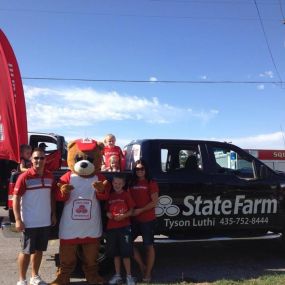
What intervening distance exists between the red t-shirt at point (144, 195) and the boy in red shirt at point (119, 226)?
155mm

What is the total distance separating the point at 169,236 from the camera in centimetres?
725

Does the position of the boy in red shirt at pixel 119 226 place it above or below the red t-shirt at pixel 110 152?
below

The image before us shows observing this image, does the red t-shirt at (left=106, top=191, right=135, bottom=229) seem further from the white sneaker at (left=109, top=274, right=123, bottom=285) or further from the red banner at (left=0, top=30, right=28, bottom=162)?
→ the red banner at (left=0, top=30, right=28, bottom=162)

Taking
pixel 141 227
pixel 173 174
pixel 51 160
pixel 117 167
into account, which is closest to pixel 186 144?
pixel 173 174

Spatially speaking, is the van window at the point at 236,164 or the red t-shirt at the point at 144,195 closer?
the red t-shirt at the point at 144,195

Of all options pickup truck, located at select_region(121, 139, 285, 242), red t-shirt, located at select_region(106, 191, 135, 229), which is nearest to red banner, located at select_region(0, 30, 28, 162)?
pickup truck, located at select_region(121, 139, 285, 242)

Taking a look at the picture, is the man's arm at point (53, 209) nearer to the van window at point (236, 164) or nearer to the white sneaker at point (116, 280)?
the white sneaker at point (116, 280)

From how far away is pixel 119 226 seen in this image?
20.7 ft

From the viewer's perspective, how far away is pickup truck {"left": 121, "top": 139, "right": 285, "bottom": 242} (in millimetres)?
7078

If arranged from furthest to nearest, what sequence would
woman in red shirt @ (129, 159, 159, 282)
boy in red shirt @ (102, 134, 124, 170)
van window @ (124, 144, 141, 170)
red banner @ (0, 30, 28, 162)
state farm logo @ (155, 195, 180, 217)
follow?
1. red banner @ (0, 30, 28, 162)
2. boy in red shirt @ (102, 134, 124, 170)
3. van window @ (124, 144, 141, 170)
4. state farm logo @ (155, 195, 180, 217)
5. woman in red shirt @ (129, 159, 159, 282)

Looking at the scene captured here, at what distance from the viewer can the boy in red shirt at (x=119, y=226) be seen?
625cm

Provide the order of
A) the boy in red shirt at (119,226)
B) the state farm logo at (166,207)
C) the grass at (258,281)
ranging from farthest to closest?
the state farm logo at (166,207), the boy in red shirt at (119,226), the grass at (258,281)

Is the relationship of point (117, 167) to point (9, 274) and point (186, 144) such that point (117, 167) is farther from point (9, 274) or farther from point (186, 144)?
point (9, 274)

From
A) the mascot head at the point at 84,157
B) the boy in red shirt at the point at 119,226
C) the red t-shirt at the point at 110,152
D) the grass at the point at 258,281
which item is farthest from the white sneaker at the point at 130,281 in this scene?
the red t-shirt at the point at 110,152
